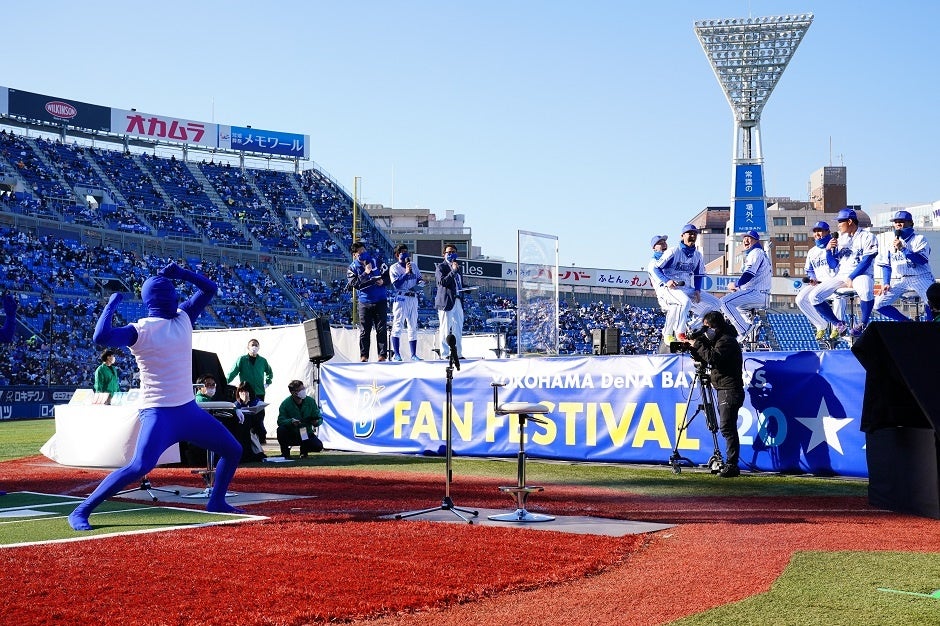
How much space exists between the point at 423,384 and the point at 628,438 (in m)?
4.43

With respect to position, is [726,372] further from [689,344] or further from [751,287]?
[751,287]

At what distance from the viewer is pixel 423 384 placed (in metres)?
17.7

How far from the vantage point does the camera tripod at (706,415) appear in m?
12.8

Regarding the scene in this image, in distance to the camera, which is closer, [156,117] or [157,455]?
[157,455]

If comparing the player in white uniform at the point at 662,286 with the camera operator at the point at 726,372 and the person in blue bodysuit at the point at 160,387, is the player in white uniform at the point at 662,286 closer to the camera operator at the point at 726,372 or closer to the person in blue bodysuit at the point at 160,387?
the camera operator at the point at 726,372

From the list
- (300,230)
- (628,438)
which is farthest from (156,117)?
(628,438)

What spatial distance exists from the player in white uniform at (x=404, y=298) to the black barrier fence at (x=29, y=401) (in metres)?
20.3

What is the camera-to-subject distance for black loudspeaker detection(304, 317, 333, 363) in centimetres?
1956

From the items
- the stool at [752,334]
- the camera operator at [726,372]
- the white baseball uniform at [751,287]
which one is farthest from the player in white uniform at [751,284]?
the camera operator at [726,372]

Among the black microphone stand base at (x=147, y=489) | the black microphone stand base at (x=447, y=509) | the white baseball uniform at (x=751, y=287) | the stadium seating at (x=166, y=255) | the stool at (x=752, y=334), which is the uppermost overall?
the stadium seating at (x=166, y=255)

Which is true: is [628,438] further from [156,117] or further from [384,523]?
[156,117]

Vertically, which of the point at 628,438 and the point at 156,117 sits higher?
the point at 156,117

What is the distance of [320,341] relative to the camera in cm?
1961

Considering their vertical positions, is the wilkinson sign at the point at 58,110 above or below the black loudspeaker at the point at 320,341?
above
